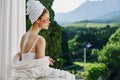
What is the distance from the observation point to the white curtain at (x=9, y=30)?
2.65 m

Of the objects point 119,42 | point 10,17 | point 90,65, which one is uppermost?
point 10,17

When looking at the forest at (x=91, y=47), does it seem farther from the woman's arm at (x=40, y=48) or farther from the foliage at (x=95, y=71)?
the woman's arm at (x=40, y=48)

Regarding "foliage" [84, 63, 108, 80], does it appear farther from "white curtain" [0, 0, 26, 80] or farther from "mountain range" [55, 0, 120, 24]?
"white curtain" [0, 0, 26, 80]

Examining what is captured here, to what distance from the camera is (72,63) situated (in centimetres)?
314

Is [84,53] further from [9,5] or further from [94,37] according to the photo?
[9,5]

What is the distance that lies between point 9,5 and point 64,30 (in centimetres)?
78

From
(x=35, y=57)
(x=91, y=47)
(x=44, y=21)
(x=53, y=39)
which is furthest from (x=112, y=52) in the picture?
(x=35, y=57)

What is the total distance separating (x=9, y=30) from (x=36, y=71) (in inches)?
39.0

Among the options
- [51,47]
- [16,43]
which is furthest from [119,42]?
[16,43]

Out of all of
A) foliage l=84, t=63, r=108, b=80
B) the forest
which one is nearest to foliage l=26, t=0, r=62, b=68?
the forest

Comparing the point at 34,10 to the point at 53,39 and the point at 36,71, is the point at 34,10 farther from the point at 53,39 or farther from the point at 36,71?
the point at 53,39

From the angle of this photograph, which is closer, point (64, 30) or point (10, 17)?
point (10, 17)

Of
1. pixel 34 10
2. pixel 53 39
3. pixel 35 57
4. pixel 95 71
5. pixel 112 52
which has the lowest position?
pixel 95 71

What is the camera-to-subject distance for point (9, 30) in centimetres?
267
